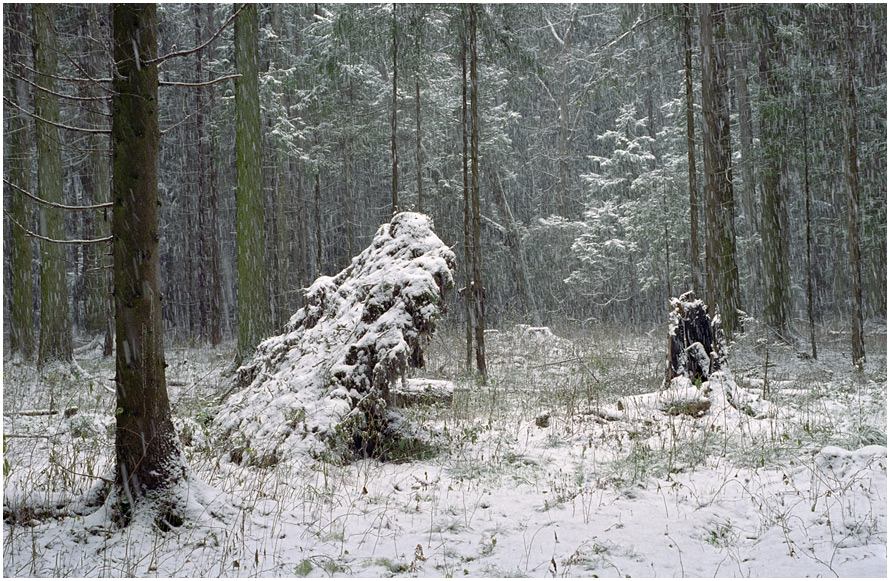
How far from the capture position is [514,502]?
16.6 feet

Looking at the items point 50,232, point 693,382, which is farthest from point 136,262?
point 50,232

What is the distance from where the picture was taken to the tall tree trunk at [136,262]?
13.6ft

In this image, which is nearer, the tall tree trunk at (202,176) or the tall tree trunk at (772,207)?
the tall tree trunk at (772,207)

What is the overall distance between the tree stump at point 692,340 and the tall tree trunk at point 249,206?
7775mm

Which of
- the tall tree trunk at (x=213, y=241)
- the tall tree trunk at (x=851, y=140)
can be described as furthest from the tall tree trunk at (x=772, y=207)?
the tall tree trunk at (x=213, y=241)

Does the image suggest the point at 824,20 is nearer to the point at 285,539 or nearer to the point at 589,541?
the point at 589,541

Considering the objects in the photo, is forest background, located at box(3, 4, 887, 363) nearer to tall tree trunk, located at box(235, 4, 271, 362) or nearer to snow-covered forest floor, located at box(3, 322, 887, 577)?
tall tree trunk, located at box(235, 4, 271, 362)

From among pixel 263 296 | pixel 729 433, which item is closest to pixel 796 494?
pixel 729 433

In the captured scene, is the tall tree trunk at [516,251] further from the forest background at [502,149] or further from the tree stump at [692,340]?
the tree stump at [692,340]

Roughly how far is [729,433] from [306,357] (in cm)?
507

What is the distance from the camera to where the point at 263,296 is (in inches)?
474

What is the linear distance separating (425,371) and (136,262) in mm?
8175

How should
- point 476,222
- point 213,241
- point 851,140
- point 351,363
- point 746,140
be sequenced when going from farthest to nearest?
point 213,241 < point 746,140 < point 476,222 < point 851,140 < point 351,363

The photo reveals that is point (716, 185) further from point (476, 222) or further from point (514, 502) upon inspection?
point (514, 502)
